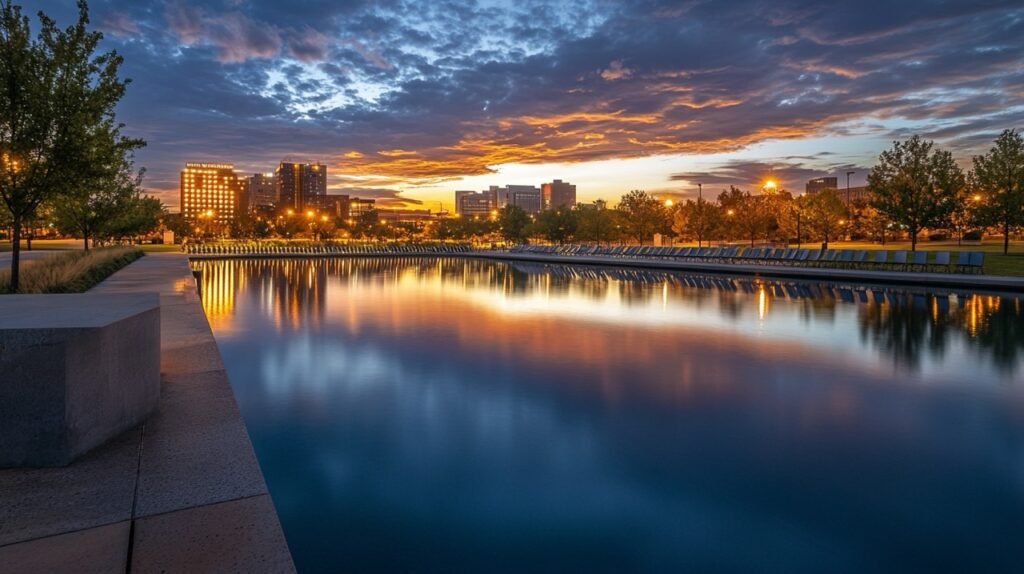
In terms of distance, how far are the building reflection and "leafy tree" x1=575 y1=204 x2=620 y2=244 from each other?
3636 cm

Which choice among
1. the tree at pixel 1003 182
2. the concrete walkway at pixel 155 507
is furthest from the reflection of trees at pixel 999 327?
the tree at pixel 1003 182

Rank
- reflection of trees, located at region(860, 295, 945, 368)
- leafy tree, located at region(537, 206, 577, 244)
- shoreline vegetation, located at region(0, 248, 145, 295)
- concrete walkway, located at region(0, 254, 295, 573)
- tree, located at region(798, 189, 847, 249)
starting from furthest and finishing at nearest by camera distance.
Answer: leafy tree, located at region(537, 206, 577, 244) → tree, located at region(798, 189, 847, 249) → shoreline vegetation, located at region(0, 248, 145, 295) → reflection of trees, located at region(860, 295, 945, 368) → concrete walkway, located at region(0, 254, 295, 573)

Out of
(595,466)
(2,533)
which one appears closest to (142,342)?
(2,533)

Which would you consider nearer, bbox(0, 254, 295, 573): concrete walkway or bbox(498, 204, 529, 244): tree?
bbox(0, 254, 295, 573): concrete walkway

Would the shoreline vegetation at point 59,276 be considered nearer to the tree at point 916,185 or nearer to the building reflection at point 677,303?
the building reflection at point 677,303

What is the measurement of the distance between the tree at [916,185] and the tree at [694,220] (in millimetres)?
23647

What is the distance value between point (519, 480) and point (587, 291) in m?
16.0

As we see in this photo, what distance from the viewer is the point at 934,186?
3359cm

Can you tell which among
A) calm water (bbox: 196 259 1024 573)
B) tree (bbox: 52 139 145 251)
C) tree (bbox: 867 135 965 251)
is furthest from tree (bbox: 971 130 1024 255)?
tree (bbox: 52 139 145 251)

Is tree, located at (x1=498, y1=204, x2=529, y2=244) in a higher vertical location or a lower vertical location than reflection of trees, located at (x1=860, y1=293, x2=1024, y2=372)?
higher

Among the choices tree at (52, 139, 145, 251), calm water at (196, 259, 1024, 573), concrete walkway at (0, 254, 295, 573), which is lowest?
calm water at (196, 259, 1024, 573)

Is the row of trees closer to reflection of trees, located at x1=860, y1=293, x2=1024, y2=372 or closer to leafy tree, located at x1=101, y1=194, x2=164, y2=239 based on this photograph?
reflection of trees, located at x1=860, y1=293, x2=1024, y2=372

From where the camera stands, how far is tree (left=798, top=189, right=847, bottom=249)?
52406 millimetres

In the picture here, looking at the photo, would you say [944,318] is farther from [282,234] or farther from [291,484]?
[282,234]
